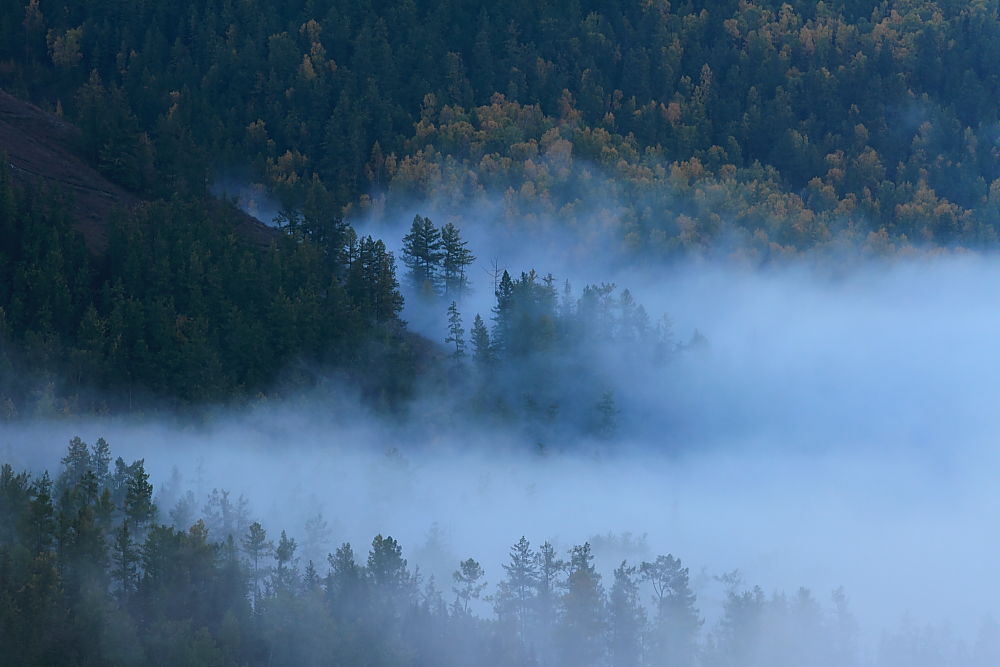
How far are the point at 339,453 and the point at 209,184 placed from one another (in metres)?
34.0

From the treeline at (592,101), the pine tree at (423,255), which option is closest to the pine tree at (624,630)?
the pine tree at (423,255)

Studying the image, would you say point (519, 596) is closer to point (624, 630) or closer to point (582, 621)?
point (582, 621)

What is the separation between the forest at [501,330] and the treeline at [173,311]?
236 millimetres

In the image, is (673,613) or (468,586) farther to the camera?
(468,586)

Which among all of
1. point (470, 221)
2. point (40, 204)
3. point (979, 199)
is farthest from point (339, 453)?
point (979, 199)

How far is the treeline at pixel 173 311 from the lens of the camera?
79.7m

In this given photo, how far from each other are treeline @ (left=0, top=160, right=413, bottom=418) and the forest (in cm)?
24

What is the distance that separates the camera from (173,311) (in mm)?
85500

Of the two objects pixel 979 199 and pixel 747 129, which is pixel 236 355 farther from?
pixel 979 199

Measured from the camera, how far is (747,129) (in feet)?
503

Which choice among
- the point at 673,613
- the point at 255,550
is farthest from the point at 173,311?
the point at 673,613

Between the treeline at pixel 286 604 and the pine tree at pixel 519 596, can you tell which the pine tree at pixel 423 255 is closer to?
the treeline at pixel 286 604

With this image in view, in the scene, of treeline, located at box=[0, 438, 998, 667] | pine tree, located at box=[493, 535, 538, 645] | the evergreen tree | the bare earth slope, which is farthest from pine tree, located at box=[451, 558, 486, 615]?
the bare earth slope

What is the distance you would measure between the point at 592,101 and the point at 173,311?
73.3m
